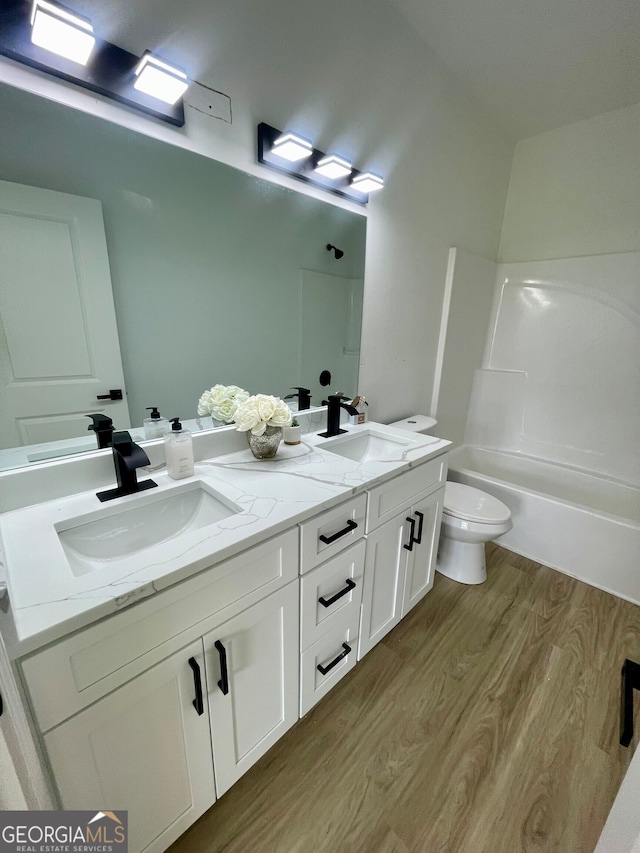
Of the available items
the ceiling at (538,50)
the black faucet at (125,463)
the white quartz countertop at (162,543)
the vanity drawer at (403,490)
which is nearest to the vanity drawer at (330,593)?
the vanity drawer at (403,490)

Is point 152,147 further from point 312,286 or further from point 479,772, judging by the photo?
point 479,772

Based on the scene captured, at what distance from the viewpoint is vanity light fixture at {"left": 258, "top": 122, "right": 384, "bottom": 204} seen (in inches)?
47.3

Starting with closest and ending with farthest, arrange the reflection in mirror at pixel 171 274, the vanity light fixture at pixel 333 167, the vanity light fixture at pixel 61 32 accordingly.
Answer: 1. the vanity light fixture at pixel 61 32
2. the reflection in mirror at pixel 171 274
3. the vanity light fixture at pixel 333 167

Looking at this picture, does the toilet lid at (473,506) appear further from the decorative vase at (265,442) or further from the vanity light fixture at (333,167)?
the vanity light fixture at (333,167)

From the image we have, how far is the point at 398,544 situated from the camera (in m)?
1.36

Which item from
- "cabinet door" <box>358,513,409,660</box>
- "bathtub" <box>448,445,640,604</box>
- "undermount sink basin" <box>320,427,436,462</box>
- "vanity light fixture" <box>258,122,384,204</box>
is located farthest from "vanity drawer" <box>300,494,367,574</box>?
"bathtub" <box>448,445,640,604</box>

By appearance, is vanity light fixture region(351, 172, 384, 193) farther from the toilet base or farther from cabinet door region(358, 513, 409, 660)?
the toilet base

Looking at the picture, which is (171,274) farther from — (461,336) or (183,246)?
(461,336)

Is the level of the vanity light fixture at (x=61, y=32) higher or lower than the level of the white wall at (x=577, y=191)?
lower

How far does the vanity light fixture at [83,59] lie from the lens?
0.76m

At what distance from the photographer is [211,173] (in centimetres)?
112

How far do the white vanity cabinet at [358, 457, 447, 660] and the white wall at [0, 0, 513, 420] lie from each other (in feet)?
2.02

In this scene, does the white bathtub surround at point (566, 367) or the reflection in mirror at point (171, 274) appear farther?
the white bathtub surround at point (566, 367)

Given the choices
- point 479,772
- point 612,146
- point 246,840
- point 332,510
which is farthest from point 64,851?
point 612,146
